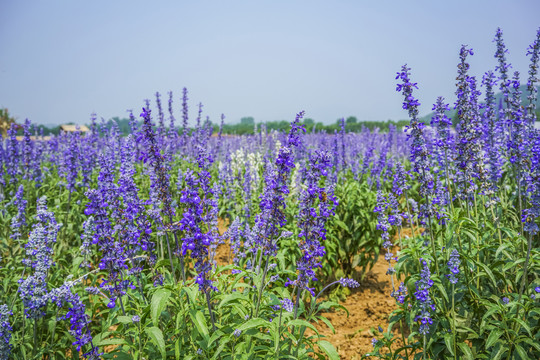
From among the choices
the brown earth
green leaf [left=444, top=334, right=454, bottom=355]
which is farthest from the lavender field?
the brown earth

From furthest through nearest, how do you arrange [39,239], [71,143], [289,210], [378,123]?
[378,123]
[71,143]
[289,210]
[39,239]

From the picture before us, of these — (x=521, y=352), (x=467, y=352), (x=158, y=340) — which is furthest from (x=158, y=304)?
(x=521, y=352)

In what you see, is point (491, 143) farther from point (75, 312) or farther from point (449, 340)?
point (75, 312)

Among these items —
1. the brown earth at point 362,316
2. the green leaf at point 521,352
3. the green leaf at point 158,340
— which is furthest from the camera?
the brown earth at point 362,316

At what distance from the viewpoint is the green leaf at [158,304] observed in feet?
8.29

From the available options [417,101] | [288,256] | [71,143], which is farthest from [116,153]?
[417,101]

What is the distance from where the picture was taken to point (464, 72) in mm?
3945

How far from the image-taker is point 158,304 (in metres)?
2.59

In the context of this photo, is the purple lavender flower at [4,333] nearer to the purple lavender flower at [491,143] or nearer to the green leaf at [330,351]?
the green leaf at [330,351]

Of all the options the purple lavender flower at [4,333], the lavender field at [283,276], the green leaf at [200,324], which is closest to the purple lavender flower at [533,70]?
the lavender field at [283,276]

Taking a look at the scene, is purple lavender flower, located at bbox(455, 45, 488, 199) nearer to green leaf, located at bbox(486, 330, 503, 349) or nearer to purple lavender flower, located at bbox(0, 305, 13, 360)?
green leaf, located at bbox(486, 330, 503, 349)

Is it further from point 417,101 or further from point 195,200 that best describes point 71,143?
point 417,101

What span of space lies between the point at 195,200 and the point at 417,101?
2269 mm

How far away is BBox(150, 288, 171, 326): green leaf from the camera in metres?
2.53
